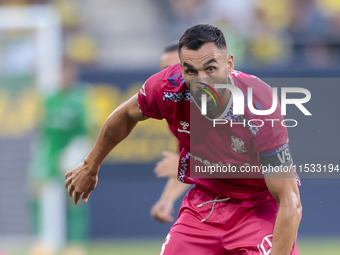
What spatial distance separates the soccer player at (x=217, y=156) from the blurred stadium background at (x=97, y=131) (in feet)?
12.5

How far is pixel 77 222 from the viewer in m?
7.13

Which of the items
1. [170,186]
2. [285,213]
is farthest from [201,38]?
[170,186]

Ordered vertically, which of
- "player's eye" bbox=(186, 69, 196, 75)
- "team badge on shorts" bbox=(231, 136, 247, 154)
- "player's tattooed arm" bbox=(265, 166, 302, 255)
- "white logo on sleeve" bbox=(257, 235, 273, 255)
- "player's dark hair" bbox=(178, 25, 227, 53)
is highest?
"player's dark hair" bbox=(178, 25, 227, 53)

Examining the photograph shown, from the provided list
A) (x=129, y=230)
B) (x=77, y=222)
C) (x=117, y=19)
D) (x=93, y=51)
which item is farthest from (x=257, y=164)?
(x=117, y=19)

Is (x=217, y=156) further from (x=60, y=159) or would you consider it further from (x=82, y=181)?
(x=60, y=159)

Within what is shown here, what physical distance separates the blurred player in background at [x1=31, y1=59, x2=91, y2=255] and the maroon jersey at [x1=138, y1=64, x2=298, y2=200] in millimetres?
3929

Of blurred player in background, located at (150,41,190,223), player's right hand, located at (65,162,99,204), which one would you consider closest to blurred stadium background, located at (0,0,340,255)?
blurred player in background, located at (150,41,190,223)

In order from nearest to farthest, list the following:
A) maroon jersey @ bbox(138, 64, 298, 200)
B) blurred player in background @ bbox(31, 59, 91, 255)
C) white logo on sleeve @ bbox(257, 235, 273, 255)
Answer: maroon jersey @ bbox(138, 64, 298, 200), white logo on sleeve @ bbox(257, 235, 273, 255), blurred player in background @ bbox(31, 59, 91, 255)

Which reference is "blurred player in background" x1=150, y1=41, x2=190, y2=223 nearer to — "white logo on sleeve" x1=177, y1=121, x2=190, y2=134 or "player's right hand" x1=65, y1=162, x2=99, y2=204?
"player's right hand" x1=65, y1=162, x2=99, y2=204

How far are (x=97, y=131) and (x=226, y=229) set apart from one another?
4.80 metres

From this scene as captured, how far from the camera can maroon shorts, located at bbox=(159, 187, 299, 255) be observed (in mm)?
3176

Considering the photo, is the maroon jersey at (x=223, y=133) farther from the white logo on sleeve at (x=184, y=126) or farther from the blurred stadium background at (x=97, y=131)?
the blurred stadium background at (x=97, y=131)

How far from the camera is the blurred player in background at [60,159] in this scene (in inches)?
281

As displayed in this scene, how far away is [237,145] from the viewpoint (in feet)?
10.2
